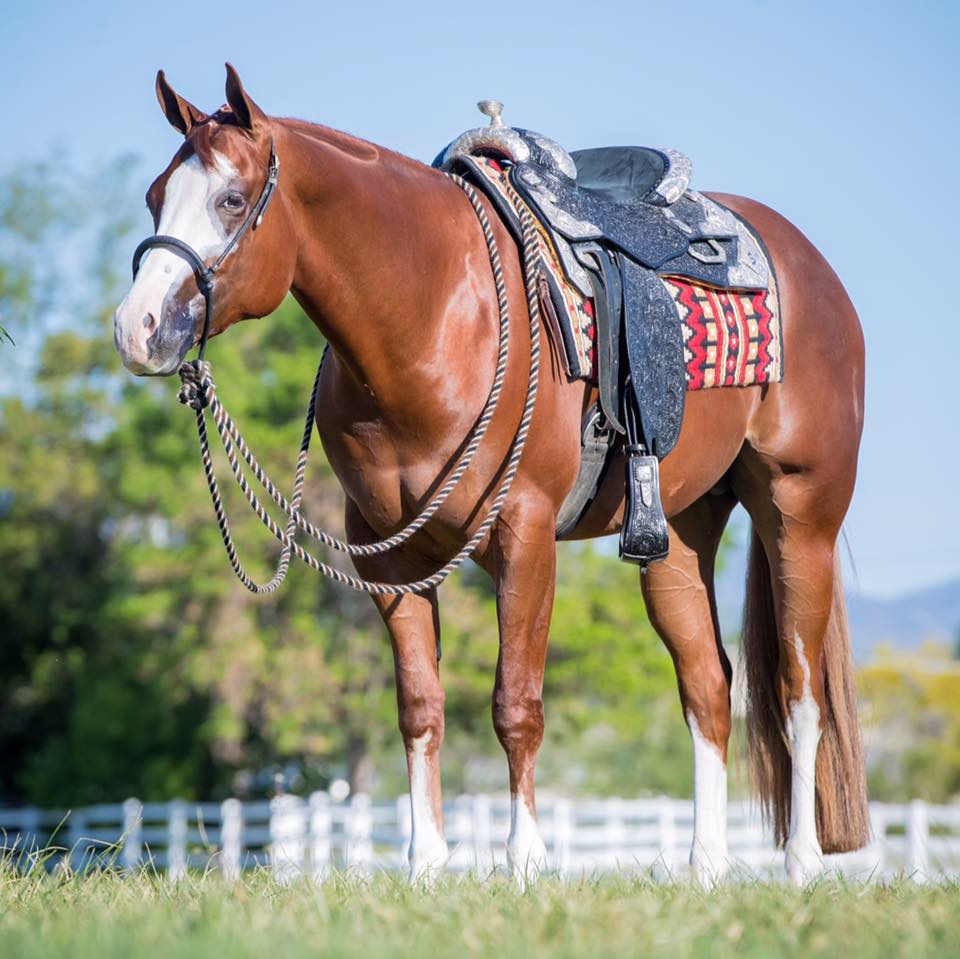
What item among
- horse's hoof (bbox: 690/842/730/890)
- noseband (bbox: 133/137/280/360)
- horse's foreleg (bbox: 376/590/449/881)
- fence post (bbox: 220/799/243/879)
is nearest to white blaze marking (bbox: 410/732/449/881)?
horse's foreleg (bbox: 376/590/449/881)

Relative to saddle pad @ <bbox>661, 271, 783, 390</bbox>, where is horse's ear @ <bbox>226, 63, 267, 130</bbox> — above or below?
above

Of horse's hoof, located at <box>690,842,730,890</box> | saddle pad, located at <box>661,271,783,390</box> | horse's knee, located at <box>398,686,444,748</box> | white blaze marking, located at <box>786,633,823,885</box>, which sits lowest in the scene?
horse's hoof, located at <box>690,842,730,890</box>

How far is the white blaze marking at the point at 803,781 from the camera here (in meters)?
4.76

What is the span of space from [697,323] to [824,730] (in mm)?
1679

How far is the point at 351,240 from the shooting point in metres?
3.87

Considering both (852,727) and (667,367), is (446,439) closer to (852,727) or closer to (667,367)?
(667,367)

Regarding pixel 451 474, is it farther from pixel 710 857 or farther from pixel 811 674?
pixel 710 857

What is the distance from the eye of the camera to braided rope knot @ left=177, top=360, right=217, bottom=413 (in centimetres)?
371

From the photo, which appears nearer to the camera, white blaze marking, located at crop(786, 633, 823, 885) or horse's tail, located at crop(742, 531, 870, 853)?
white blaze marking, located at crop(786, 633, 823, 885)

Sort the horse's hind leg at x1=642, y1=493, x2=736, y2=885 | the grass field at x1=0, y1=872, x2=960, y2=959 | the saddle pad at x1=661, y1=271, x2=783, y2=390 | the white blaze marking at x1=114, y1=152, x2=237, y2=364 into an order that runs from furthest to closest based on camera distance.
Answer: the horse's hind leg at x1=642, y1=493, x2=736, y2=885, the saddle pad at x1=661, y1=271, x2=783, y2=390, the white blaze marking at x1=114, y1=152, x2=237, y2=364, the grass field at x1=0, y1=872, x2=960, y2=959

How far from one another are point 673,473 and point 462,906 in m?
2.10

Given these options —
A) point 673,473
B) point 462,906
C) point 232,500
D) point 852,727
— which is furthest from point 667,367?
point 232,500

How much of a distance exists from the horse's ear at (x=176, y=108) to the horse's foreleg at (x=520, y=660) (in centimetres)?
150

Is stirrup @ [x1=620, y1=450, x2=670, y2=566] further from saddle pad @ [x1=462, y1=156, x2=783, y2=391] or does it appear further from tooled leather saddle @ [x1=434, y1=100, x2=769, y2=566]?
saddle pad @ [x1=462, y1=156, x2=783, y2=391]
